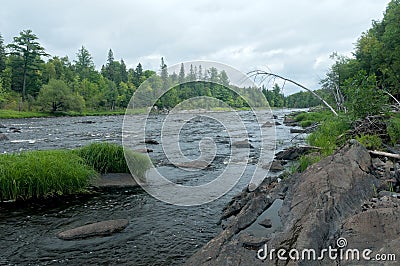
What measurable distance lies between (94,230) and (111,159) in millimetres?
4469

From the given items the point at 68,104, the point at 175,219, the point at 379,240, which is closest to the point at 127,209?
the point at 175,219

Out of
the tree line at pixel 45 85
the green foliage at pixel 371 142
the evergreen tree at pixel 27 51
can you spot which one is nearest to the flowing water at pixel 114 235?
the green foliage at pixel 371 142

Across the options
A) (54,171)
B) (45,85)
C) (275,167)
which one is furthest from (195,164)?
(45,85)

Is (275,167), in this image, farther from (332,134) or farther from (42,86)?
(42,86)

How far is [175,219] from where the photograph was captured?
25.1ft

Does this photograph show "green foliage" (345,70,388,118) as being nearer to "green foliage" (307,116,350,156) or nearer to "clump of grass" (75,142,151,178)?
"green foliage" (307,116,350,156)

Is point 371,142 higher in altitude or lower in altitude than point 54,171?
higher

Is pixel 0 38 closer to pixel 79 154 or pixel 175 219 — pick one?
pixel 79 154

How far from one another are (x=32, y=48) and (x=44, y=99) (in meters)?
20.5

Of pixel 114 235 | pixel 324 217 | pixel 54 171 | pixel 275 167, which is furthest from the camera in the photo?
pixel 275 167

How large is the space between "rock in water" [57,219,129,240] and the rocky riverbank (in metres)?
2.50

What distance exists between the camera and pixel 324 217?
4.48 meters

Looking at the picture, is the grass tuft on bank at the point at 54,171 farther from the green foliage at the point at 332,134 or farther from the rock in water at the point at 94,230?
the green foliage at the point at 332,134

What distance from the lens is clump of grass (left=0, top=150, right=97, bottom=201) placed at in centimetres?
838
